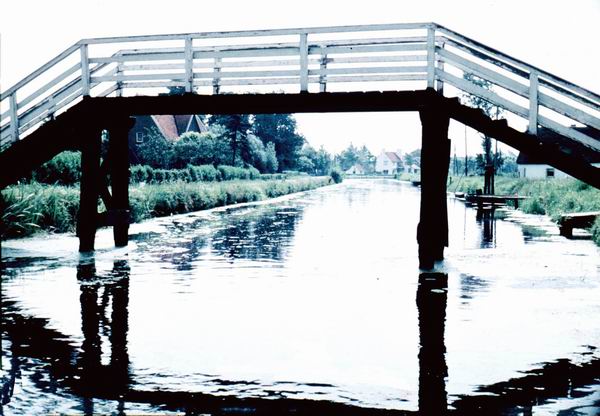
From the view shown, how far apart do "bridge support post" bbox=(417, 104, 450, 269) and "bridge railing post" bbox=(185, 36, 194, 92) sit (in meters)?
4.84

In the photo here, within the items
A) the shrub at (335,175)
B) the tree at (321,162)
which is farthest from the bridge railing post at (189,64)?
the tree at (321,162)

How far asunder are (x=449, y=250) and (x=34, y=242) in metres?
11.0

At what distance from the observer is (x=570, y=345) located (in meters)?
7.64

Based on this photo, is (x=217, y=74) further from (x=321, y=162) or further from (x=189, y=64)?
(x=321, y=162)

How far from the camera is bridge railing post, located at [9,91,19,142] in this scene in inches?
576

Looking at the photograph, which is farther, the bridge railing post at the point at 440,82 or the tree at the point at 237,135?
the tree at the point at 237,135

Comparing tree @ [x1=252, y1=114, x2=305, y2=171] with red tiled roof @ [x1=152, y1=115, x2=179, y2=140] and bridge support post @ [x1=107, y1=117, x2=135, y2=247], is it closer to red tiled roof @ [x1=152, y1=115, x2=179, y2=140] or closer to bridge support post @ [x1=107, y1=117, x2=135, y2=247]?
red tiled roof @ [x1=152, y1=115, x2=179, y2=140]

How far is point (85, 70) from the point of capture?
1484cm

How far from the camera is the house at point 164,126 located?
2532 inches

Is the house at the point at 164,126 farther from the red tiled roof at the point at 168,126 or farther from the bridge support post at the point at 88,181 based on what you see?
the bridge support post at the point at 88,181

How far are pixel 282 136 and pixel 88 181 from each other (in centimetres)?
9062

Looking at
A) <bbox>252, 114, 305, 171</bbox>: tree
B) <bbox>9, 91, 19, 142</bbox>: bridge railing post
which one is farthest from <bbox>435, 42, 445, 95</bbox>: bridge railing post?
<bbox>252, 114, 305, 171</bbox>: tree

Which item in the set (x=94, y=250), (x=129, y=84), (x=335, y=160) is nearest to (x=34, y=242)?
(x=94, y=250)

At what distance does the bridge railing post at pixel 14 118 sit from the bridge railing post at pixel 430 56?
28.7 feet
